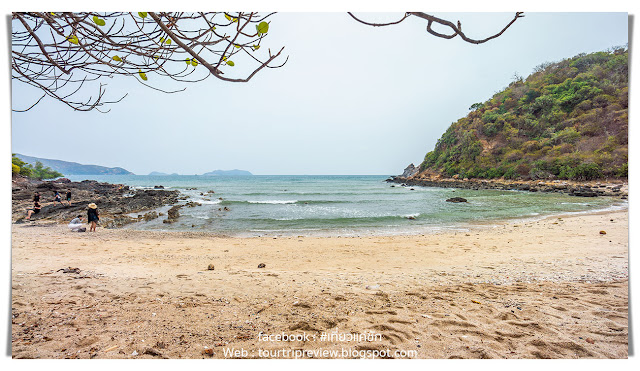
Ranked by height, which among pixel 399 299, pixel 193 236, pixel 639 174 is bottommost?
pixel 193 236

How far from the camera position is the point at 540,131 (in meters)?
23.5

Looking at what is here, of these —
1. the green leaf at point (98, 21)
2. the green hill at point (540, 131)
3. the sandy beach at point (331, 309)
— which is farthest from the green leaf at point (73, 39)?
the green hill at point (540, 131)

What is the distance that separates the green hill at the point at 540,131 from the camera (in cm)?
1239

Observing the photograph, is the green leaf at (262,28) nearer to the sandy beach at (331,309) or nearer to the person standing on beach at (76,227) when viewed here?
the sandy beach at (331,309)

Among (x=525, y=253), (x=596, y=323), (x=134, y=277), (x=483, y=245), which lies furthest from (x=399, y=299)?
(x=483, y=245)

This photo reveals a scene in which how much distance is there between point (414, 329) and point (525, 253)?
4.22m

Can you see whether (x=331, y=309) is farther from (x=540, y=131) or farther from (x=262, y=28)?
(x=540, y=131)

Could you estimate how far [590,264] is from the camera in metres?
3.55

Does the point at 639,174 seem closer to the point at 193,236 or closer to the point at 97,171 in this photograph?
the point at 97,171

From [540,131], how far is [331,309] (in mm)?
29327

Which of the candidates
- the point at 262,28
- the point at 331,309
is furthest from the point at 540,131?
the point at 262,28

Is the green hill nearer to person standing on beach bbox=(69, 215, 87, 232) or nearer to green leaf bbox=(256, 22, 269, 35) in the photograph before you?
green leaf bbox=(256, 22, 269, 35)

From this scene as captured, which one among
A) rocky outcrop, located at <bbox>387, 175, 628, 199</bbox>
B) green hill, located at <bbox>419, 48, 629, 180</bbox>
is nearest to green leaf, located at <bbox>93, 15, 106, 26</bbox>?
rocky outcrop, located at <bbox>387, 175, 628, 199</bbox>

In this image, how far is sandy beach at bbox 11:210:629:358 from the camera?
1.69 meters
